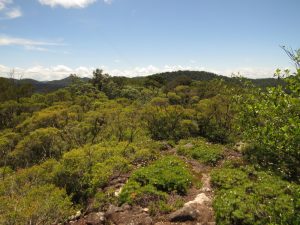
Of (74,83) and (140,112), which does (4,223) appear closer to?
(140,112)

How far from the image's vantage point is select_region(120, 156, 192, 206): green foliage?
2011 cm

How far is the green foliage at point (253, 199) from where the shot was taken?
582 inches

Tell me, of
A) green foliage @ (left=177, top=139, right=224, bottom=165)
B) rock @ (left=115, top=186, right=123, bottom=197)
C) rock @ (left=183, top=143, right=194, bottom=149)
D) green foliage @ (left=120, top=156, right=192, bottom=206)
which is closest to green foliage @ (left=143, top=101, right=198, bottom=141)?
rock @ (left=183, top=143, right=194, bottom=149)

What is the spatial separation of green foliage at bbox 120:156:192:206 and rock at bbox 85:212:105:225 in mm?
1778

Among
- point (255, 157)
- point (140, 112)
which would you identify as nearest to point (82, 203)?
point (255, 157)

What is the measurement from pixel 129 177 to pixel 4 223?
32.3ft

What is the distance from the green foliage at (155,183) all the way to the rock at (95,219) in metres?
1.78

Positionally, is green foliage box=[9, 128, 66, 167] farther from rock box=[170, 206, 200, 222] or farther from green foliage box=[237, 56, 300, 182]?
green foliage box=[237, 56, 300, 182]

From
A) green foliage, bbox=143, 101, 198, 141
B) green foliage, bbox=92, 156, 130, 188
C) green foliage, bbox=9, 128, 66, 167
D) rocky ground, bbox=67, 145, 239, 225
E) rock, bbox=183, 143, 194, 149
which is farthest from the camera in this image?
green foliage, bbox=143, 101, 198, 141

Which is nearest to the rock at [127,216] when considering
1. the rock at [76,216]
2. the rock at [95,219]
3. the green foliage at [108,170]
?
the rock at [95,219]

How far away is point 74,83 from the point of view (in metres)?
92.4

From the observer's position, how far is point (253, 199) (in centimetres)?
1700

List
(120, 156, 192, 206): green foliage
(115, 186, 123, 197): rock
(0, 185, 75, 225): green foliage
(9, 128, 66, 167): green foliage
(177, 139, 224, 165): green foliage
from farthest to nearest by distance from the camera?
(9, 128, 66, 167): green foliage → (177, 139, 224, 165): green foliage → (115, 186, 123, 197): rock → (120, 156, 192, 206): green foliage → (0, 185, 75, 225): green foliage

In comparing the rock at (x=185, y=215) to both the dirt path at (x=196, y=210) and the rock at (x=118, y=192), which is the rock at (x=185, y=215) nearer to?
the dirt path at (x=196, y=210)
